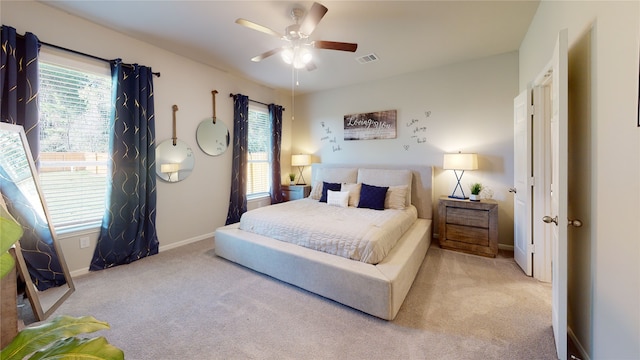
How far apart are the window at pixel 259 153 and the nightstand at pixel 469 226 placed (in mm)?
3212

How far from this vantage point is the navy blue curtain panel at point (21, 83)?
210cm

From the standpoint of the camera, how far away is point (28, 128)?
223 centimetres

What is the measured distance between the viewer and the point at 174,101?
3.41 meters

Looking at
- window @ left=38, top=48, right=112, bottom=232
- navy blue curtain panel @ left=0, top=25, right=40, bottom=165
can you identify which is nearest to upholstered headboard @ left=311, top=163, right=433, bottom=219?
window @ left=38, top=48, right=112, bottom=232

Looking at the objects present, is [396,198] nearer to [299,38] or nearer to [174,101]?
[299,38]

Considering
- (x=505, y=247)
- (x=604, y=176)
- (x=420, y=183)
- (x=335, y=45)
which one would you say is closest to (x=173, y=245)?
(x=335, y=45)

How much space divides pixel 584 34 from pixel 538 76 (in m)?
0.98

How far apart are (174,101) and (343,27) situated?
97.5 inches

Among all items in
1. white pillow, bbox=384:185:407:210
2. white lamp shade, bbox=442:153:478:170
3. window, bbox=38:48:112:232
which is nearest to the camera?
window, bbox=38:48:112:232

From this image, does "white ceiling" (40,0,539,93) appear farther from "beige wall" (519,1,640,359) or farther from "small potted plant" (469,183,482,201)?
"small potted plant" (469,183,482,201)

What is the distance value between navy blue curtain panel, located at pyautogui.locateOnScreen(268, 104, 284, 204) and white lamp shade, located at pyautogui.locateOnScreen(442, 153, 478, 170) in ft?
10.1

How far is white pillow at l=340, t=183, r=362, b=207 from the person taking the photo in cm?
368

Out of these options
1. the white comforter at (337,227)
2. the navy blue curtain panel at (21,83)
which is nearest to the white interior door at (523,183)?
the white comforter at (337,227)

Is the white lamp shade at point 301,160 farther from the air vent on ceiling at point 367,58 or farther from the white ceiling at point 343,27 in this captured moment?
the air vent on ceiling at point 367,58
